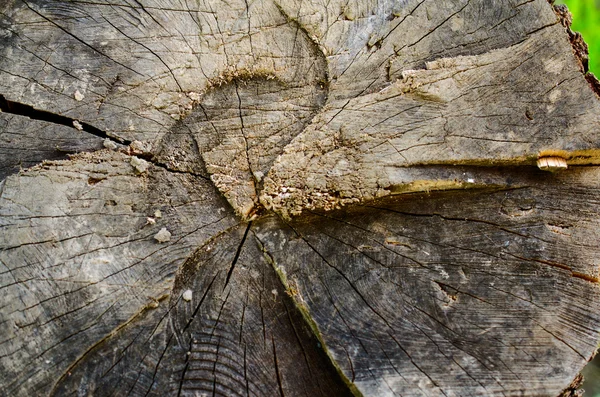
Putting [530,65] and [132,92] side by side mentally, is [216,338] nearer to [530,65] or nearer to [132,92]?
[132,92]

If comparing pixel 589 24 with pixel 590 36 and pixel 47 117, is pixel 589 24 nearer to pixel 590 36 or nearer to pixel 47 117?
pixel 590 36

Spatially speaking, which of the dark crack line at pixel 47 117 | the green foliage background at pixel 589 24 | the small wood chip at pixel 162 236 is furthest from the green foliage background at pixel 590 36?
the dark crack line at pixel 47 117

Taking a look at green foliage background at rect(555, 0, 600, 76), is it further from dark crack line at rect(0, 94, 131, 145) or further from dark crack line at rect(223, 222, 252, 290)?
dark crack line at rect(0, 94, 131, 145)

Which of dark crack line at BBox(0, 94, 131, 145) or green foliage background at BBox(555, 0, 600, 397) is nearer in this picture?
dark crack line at BBox(0, 94, 131, 145)

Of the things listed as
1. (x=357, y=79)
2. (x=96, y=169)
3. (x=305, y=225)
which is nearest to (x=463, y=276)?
(x=305, y=225)

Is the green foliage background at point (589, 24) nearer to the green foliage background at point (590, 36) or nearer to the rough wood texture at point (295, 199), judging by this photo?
the green foliage background at point (590, 36)

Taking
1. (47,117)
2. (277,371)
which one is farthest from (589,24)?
(47,117)

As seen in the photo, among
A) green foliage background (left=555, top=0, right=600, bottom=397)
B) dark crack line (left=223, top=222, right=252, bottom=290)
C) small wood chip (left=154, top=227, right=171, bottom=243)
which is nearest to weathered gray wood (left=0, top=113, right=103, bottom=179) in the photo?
small wood chip (left=154, top=227, right=171, bottom=243)

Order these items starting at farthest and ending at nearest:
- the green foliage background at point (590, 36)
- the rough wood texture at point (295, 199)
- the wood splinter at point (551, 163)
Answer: the green foliage background at point (590, 36) < the wood splinter at point (551, 163) < the rough wood texture at point (295, 199)
